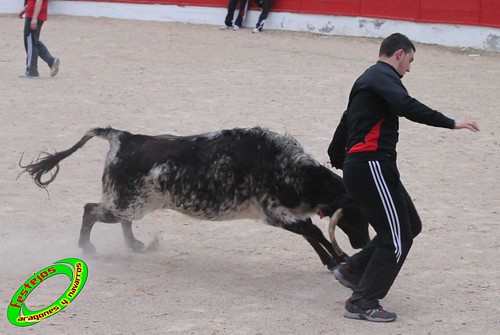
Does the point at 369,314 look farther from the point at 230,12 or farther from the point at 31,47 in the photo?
the point at 230,12

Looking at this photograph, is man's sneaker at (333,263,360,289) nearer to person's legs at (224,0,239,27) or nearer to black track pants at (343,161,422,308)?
black track pants at (343,161,422,308)

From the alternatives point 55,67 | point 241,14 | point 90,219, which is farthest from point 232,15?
point 90,219

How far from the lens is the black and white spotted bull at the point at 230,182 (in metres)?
5.74

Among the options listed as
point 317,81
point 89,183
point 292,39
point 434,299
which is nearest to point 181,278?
point 434,299

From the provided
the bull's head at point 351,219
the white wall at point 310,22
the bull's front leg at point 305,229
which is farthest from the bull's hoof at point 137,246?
the white wall at point 310,22

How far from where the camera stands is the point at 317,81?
41.8 feet

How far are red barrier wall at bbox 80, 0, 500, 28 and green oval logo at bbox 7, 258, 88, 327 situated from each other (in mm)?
11268

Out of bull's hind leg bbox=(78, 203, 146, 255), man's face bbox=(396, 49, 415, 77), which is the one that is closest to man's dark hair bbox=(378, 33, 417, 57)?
man's face bbox=(396, 49, 415, 77)

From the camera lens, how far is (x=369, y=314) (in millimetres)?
5027

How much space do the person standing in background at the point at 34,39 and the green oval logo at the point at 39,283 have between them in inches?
281

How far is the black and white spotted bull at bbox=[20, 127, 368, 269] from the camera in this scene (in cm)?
574

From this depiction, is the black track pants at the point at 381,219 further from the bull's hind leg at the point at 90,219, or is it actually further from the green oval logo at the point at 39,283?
the bull's hind leg at the point at 90,219

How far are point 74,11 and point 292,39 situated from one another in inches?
222

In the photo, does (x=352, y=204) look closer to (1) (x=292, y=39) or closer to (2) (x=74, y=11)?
(1) (x=292, y=39)
